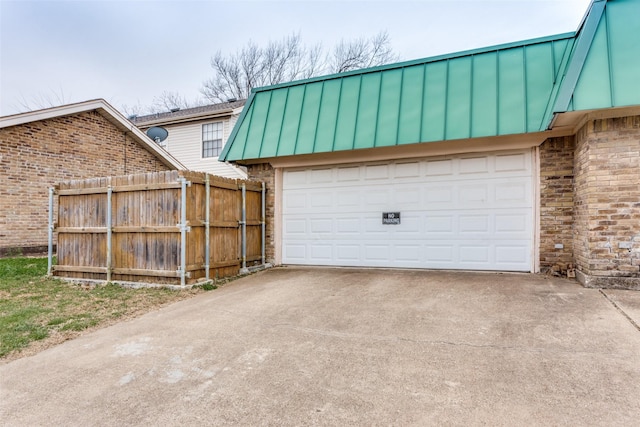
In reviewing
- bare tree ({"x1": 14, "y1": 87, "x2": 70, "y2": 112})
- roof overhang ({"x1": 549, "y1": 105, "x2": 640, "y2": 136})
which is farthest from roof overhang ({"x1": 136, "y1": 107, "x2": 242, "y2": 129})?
bare tree ({"x1": 14, "y1": 87, "x2": 70, "y2": 112})

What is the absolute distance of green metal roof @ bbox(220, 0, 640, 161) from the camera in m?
4.94

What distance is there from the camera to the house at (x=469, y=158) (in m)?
5.12

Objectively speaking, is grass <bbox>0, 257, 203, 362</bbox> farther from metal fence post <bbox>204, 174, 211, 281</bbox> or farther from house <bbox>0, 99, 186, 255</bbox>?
house <bbox>0, 99, 186, 255</bbox>

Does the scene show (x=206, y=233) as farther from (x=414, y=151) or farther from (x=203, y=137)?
(x=203, y=137)

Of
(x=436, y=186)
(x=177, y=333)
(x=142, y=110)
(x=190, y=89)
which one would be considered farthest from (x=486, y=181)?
(x=142, y=110)

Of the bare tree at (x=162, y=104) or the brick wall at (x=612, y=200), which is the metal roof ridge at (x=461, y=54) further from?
the bare tree at (x=162, y=104)

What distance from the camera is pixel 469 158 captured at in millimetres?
6930

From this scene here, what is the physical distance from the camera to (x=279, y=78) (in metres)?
25.6

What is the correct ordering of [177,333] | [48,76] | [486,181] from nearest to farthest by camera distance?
[177,333]
[486,181]
[48,76]

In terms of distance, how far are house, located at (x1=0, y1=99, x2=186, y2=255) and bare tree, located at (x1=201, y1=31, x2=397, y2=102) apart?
1382 centimetres

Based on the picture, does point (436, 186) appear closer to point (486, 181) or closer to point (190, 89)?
point (486, 181)

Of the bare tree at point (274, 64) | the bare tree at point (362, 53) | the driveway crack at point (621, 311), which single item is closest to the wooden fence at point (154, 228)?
the driveway crack at point (621, 311)

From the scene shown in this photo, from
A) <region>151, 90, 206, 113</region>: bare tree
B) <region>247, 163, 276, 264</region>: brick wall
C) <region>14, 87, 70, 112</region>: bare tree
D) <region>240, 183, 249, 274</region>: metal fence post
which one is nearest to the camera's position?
<region>240, 183, 249, 274</region>: metal fence post

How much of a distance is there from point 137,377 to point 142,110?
31.5 metres
